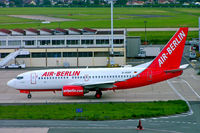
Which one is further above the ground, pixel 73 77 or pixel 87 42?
pixel 87 42

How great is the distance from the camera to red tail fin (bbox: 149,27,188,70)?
44.9m

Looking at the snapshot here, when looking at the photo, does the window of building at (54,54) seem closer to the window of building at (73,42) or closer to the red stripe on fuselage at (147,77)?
the window of building at (73,42)

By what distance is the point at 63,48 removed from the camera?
7269cm

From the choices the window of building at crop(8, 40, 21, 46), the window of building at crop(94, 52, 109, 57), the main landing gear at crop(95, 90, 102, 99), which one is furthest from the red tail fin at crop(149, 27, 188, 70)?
the window of building at crop(8, 40, 21, 46)

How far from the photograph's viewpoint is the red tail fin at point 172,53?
44906 millimetres

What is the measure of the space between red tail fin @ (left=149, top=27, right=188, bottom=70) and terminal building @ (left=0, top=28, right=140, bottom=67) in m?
27.0

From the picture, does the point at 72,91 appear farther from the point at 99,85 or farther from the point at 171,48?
the point at 171,48

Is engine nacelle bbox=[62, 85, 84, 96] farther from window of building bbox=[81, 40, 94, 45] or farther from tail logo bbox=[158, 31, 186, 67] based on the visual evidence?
window of building bbox=[81, 40, 94, 45]

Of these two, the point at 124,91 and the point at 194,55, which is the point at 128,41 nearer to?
the point at 194,55

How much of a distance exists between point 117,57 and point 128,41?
484 inches

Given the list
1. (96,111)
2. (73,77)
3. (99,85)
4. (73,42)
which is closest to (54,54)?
(73,42)

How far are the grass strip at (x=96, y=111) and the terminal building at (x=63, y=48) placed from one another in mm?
31021

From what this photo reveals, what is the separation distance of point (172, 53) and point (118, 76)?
6.74 meters

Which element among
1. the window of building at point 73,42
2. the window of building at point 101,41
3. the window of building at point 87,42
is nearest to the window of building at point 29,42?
the window of building at point 73,42
